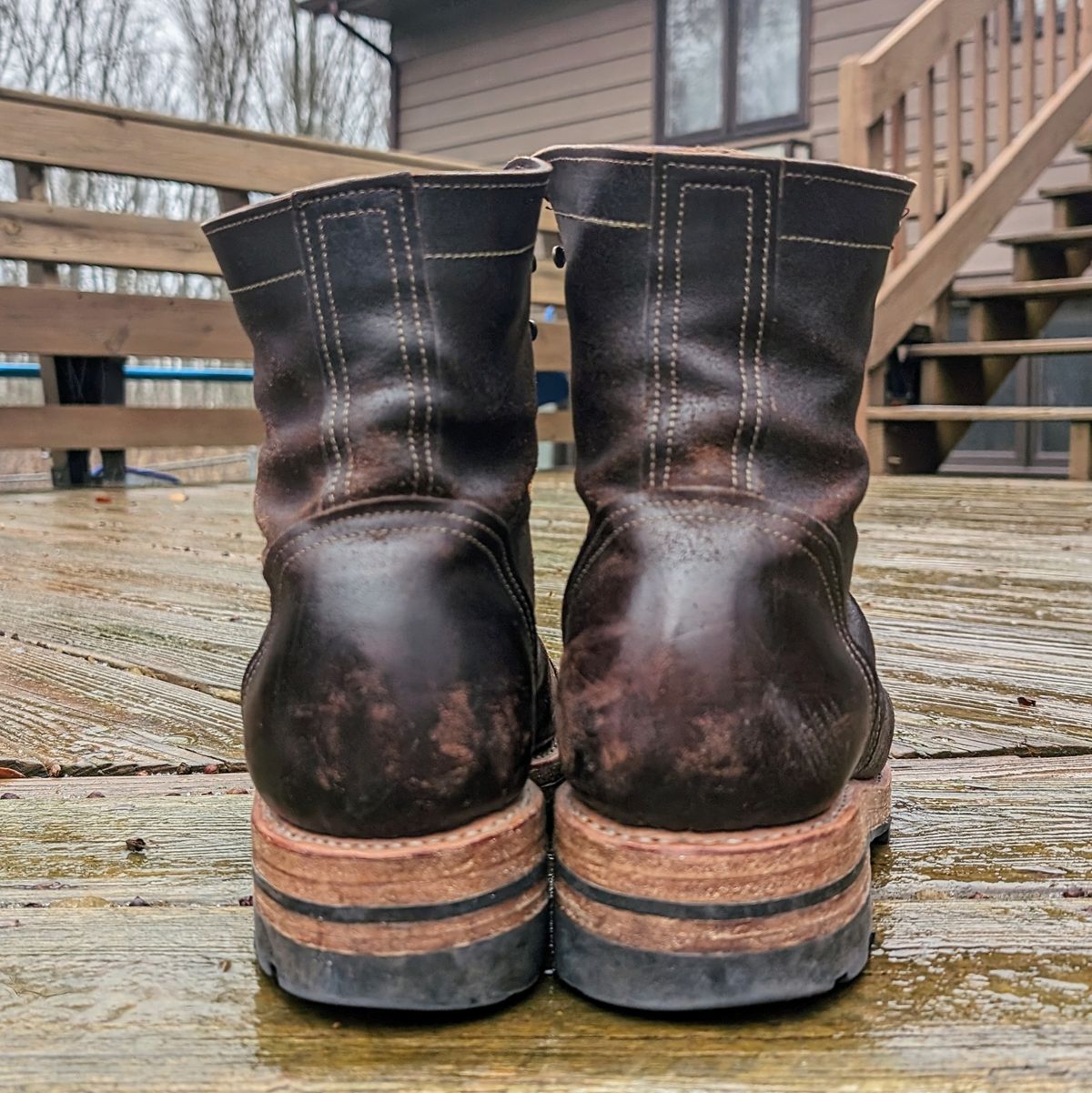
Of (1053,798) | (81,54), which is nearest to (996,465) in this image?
(1053,798)

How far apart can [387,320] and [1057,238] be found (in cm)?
473

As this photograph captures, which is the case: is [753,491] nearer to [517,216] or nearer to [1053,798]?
[517,216]

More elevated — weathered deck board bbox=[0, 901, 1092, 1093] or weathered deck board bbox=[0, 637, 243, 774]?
weathered deck board bbox=[0, 901, 1092, 1093]

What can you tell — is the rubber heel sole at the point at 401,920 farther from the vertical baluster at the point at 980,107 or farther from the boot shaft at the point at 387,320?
the vertical baluster at the point at 980,107

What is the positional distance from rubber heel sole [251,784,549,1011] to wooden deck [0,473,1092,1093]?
2 centimetres

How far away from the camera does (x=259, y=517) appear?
Result: 0.73 meters

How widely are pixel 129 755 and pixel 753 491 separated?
67 centimetres

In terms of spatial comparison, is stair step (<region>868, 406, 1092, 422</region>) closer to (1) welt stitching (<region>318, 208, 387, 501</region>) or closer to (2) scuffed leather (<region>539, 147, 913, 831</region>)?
(2) scuffed leather (<region>539, 147, 913, 831</region>)

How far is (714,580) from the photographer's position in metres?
0.64

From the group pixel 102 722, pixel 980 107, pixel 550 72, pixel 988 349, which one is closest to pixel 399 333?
pixel 102 722

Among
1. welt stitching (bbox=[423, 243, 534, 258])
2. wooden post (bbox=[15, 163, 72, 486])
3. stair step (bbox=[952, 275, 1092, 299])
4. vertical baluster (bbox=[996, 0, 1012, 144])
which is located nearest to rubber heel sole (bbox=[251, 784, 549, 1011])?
welt stitching (bbox=[423, 243, 534, 258])

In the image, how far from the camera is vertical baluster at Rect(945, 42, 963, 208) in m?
4.34

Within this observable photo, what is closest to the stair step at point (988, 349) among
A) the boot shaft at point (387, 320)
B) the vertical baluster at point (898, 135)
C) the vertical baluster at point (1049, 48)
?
the vertical baluster at point (898, 135)

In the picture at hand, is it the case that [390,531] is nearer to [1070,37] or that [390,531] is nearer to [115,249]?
[115,249]
